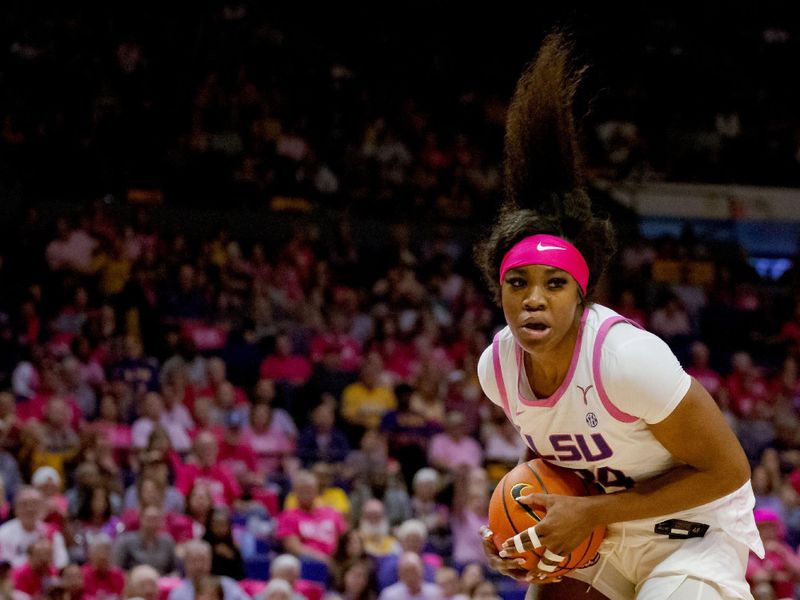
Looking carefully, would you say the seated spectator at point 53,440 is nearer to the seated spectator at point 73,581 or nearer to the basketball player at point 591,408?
the seated spectator at point 73,581

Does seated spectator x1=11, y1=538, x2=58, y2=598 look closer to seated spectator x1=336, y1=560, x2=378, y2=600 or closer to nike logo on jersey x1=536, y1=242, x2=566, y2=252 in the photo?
seated spectator x1=336, y1=560, x2=378, y2=600

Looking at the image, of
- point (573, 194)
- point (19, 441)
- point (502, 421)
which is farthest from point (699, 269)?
point (573, 194)

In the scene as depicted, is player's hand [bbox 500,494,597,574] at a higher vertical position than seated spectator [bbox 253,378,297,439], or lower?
lower

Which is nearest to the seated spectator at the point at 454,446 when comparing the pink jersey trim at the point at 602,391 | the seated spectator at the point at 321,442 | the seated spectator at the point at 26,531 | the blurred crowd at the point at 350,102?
the seated spectator at the point at 321,442

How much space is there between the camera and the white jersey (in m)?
3.25

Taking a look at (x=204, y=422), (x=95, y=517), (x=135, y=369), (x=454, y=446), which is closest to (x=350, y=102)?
(x=135, y=369)

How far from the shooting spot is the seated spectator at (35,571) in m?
7.30

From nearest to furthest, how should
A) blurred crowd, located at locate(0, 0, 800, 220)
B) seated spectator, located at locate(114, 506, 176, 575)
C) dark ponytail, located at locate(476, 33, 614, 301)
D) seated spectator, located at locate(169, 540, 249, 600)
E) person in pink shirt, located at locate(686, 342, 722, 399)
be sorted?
dark ponytail, located at locate(476, 33, 614, 301) < seated spectator, located at locate(169, 540, 249, 600) < seated spectator, located at locate(114, 506, 176, 575) < person in pink shirt, located at locate(686, 342, 722, 399) < blurred crowd, located at locate(0, 0, 800, 220)

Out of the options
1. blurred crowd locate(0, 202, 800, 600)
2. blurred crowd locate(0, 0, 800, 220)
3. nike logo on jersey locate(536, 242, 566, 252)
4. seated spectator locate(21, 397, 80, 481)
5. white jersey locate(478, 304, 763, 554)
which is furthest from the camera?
blurred crowd locate(0, 0, 800, 220)

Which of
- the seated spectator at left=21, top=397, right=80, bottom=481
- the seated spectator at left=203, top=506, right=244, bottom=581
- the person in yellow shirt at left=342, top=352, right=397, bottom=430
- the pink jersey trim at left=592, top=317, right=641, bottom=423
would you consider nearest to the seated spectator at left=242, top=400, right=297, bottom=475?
the person in yellow shirt at left=342, top=352, right=397, bottom=430

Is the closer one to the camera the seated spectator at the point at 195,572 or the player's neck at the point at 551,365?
the player's neck at the point at 551,365

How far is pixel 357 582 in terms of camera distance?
7.91 metres

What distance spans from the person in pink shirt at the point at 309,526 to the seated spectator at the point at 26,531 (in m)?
1.48

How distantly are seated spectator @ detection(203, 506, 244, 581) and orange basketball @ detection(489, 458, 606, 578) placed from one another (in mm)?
4517
